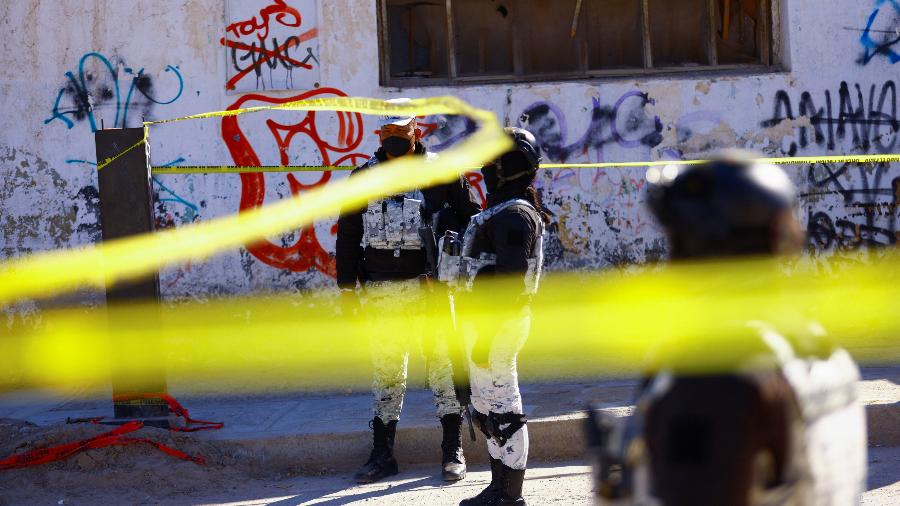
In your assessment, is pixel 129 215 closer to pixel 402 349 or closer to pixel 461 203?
pixel 402 349

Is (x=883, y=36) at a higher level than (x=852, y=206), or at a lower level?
higher

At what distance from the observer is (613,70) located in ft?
30.5

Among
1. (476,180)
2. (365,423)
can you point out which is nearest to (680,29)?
(476,180)

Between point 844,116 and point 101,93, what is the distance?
20.3ft

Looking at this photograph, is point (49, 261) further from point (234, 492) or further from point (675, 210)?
point (675, 210)

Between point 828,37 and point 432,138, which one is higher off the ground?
point 828,37

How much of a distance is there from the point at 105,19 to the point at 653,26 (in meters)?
4.61

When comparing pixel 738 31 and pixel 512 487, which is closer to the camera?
pixel 512 487

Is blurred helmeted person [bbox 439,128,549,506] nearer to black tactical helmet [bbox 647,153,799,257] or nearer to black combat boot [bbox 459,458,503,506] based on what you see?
black combat boot [bbox 459,458,503,506]

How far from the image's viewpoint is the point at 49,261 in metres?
9.24

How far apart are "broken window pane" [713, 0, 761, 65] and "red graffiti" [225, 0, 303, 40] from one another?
363 cm

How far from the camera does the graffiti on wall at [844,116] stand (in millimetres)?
9148

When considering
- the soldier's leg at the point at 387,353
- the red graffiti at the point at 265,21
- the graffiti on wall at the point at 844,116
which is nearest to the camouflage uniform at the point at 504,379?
the soldier's leg at the point at 387,353

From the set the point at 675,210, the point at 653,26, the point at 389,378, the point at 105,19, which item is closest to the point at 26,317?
the point at 105,19
